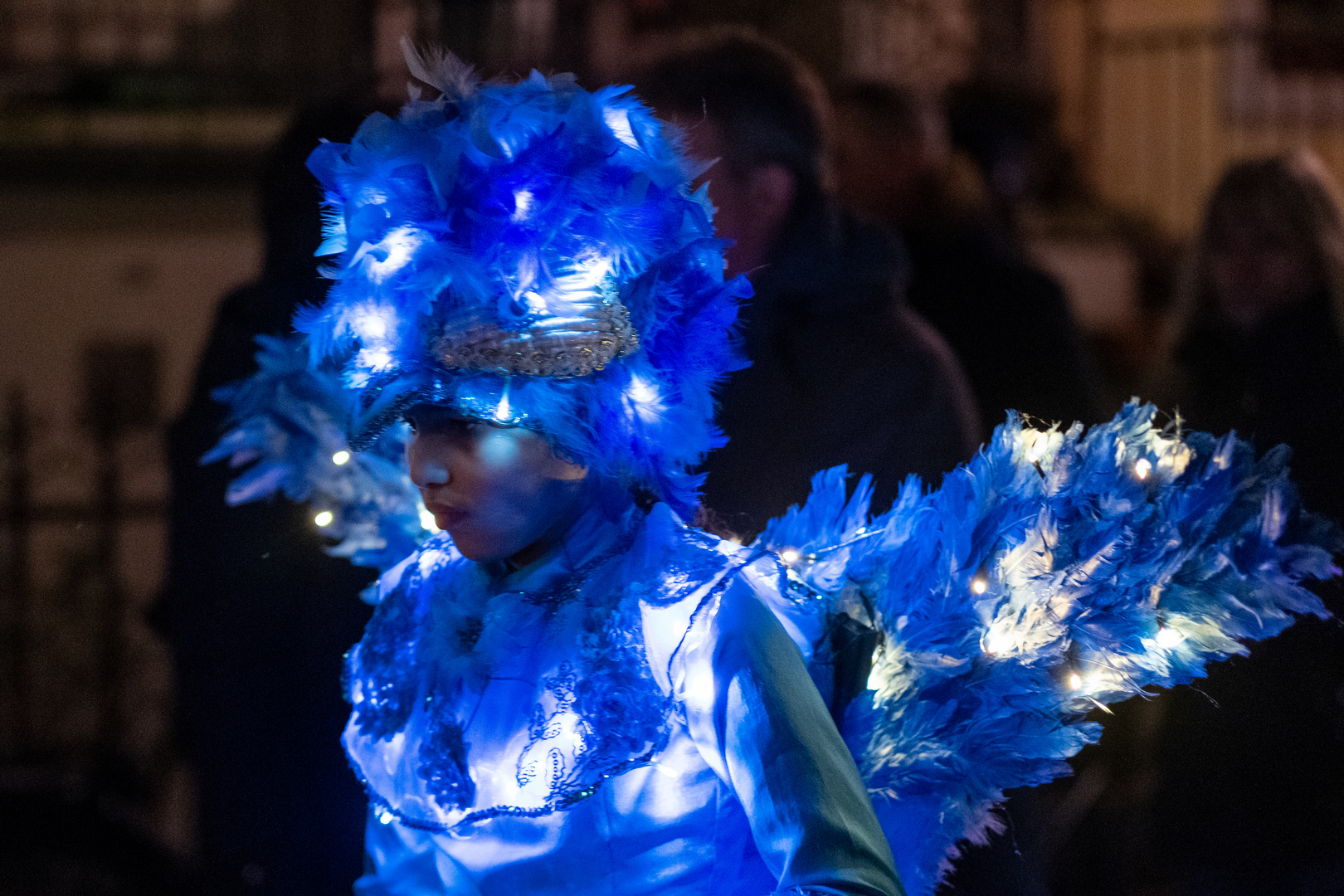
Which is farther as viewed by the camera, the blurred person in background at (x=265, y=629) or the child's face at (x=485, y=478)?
the blurred person in background at (x=265, y=629)

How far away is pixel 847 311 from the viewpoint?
1.32m

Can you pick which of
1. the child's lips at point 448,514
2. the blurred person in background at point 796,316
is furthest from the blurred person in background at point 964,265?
the child's lips at point 448,514

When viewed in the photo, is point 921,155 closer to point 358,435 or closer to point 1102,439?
point 1102,439

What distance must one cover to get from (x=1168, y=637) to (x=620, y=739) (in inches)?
16.4

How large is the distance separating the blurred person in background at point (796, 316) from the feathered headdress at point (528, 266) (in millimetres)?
114

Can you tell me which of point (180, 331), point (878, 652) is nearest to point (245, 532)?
point (878, 652)

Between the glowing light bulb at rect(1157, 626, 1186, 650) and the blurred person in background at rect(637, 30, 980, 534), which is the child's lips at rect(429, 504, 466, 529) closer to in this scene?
the blurred person in background at rect(637, 30, 980, 534)

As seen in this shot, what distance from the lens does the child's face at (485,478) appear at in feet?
3.07

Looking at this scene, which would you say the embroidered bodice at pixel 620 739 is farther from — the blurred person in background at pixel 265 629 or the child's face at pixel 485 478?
the blurred person in background at pixel 265 629

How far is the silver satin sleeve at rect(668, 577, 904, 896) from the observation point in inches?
33.3

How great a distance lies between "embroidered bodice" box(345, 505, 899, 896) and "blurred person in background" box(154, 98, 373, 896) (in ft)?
1.29

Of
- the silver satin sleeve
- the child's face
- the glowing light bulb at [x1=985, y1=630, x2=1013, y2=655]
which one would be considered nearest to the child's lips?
the child's face

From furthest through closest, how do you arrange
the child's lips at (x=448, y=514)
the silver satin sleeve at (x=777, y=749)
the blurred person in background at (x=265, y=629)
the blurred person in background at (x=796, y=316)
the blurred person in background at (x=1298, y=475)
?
the blurred person in background at (x=265, y=629) → the blurred person in background at (x=1298, y=475) → the blurred person in background at (x=796, y=316) → the child's lips at (x=448, y=514) → the silver satin sleeve at (x=777, y=749)

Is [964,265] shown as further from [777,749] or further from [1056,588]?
[777,749]
